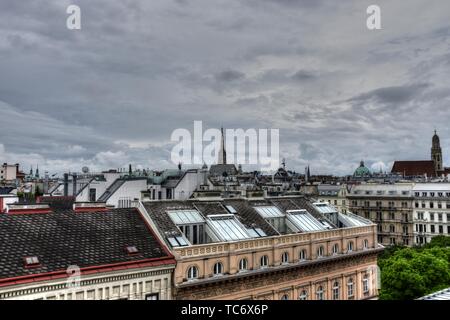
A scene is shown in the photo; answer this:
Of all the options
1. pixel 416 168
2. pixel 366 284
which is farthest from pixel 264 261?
pixel 416 168

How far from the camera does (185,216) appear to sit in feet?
104

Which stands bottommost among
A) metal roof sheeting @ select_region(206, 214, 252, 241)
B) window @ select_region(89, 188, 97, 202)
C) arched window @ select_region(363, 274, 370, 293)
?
arched window @ select_region(363, 274, 370, 293)

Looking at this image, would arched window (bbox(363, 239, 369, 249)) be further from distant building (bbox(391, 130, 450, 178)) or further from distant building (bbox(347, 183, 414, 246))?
distant building (bbox(391, 130, 450, 178))

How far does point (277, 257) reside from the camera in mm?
32156

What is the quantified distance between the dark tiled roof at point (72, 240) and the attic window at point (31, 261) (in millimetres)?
230

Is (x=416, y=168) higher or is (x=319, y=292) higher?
(x=416, y=168)

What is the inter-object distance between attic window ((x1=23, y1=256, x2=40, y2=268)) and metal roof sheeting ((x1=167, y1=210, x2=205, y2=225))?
1044 centimetres

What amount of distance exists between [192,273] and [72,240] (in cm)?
760

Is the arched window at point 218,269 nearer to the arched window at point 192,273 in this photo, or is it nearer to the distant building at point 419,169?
the arched window at point 192,273

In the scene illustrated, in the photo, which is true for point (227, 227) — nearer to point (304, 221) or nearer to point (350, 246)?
point (304, 221)

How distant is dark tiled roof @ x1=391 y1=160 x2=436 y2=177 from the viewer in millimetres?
184625

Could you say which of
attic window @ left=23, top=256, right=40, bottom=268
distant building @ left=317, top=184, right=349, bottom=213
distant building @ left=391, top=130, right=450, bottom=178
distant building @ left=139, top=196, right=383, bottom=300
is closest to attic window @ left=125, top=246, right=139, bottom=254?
distant building @ left=139, top=196, right=383, bottom=300
